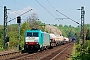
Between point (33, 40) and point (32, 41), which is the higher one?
point (33, 40)

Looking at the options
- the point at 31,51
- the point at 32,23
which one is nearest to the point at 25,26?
the point at 32,23

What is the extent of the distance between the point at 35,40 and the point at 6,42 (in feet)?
17.7

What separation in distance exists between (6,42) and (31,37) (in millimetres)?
4757

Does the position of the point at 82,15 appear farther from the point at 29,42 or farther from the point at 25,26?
the point at 25,26

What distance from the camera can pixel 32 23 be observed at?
318ft

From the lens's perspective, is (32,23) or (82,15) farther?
(32,23)

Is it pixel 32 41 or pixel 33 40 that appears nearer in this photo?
pixel 32 41

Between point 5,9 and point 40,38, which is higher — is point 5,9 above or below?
above

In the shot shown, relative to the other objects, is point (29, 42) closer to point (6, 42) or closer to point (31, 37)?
point (31, 37)

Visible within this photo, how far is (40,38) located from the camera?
140 ft

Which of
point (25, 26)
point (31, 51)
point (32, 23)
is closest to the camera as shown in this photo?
point (31, 51)

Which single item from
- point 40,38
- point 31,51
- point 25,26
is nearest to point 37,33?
point 40,38

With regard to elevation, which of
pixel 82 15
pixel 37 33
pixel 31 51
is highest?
pixel 82 15

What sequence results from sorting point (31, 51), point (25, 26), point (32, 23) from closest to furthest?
point (31, 51) → point (25, 26) → point (32, 23)
